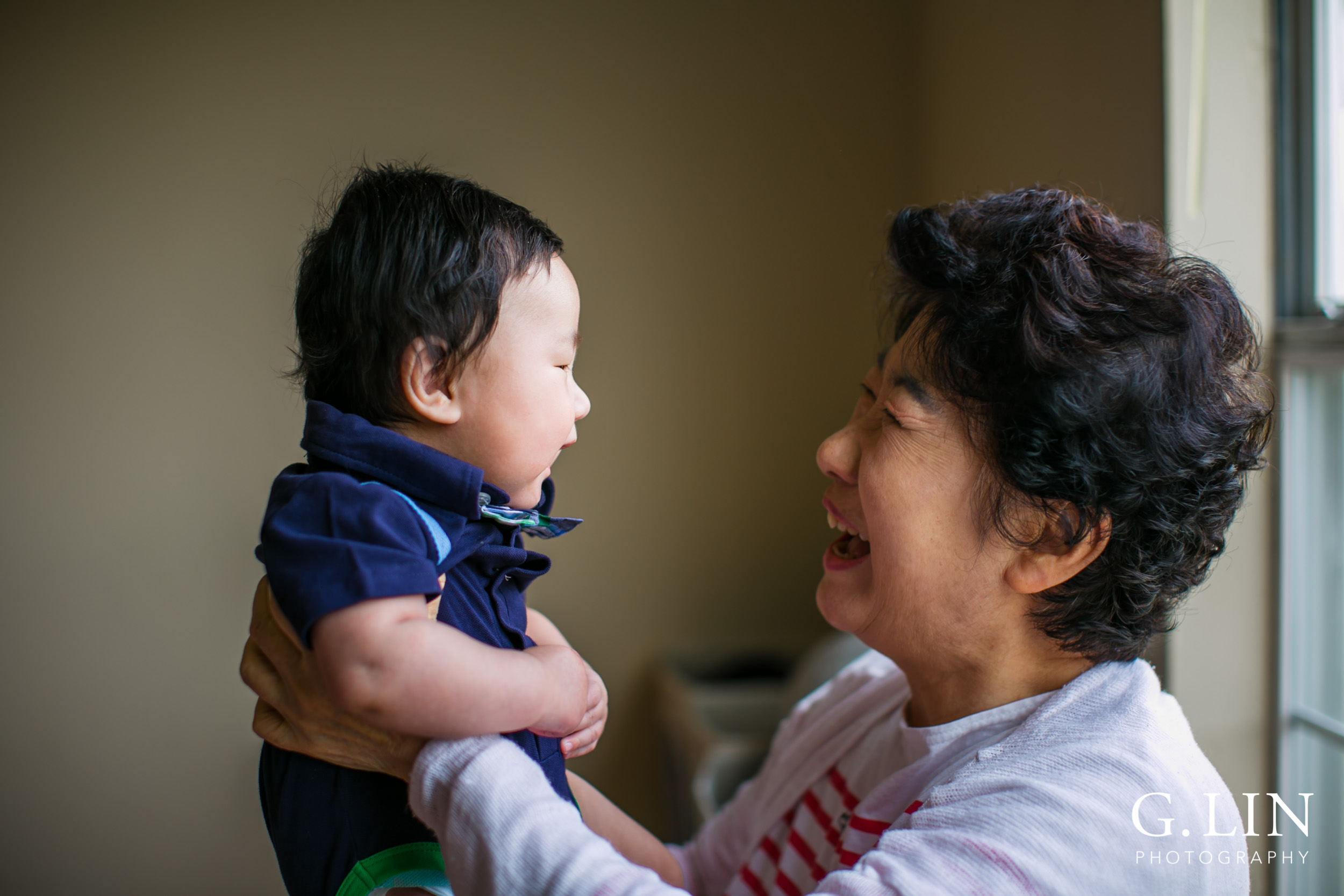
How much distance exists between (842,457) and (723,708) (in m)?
1.38

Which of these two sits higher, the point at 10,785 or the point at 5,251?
the point at 5,251

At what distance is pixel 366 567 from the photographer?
0.50 metres

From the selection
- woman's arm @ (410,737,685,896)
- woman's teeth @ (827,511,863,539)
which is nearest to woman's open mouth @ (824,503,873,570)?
woman's teeth @ (827,511,863,539)

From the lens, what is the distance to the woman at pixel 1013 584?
580 millimetres

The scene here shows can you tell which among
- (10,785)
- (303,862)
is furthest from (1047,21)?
(10,785)

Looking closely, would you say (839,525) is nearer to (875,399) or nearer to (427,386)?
(875,399)

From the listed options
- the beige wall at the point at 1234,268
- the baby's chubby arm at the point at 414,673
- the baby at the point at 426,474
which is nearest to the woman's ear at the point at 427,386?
the baby at the point at 426,474

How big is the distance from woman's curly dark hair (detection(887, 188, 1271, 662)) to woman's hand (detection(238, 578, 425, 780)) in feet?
1.87

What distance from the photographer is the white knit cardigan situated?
A: 1.76ft

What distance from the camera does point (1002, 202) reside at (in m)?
0.80

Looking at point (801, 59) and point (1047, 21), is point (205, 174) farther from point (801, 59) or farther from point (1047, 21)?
point (1047, 21)

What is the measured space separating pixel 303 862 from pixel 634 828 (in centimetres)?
40

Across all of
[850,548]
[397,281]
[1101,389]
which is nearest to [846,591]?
[850,548]

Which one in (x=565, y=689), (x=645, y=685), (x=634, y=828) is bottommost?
(x=645, y=685)
